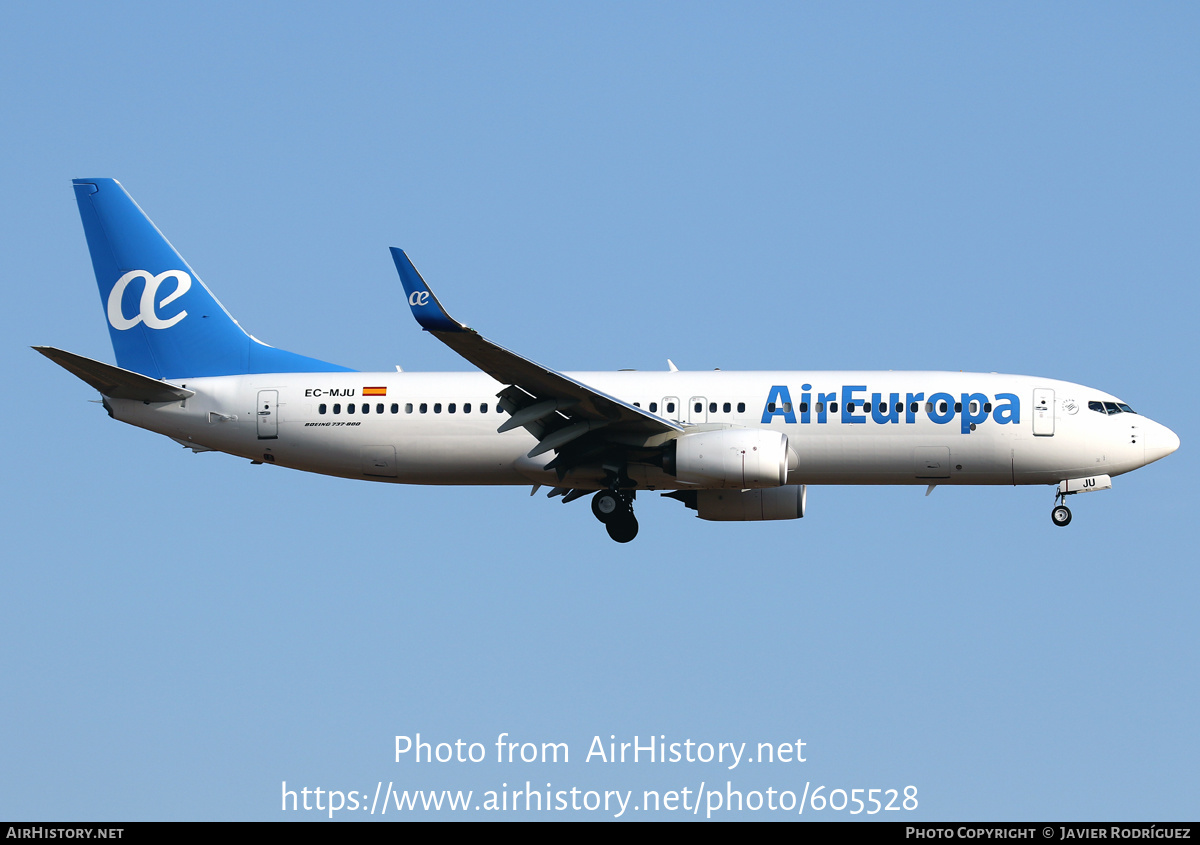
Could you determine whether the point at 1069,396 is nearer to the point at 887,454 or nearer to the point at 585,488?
the point at 887,454

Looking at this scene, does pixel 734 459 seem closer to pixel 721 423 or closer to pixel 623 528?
pixel 721 423

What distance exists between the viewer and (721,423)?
111 feet

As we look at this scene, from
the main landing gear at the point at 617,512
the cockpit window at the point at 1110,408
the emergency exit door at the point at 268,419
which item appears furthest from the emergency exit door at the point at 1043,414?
the emergency exit door at the point at 268,419

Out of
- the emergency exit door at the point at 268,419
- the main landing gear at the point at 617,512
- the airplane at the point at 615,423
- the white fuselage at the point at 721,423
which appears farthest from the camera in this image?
the emergency exit door at the point at 268,419

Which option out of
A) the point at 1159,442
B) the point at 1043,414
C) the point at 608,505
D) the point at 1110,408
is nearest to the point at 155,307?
the point at 608,505

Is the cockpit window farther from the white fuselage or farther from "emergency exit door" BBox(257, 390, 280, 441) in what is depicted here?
"emergency exit door" BBox(257, 390, 280, 441)

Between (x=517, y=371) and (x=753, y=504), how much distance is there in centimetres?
786

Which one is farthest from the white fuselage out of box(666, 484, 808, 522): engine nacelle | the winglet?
the winglet

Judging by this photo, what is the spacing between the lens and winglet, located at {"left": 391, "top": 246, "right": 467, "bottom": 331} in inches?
1143

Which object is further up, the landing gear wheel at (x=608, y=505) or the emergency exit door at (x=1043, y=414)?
the emergency exit door at (x=1043, y=414)

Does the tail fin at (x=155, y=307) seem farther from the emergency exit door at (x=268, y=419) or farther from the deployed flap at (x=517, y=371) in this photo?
the deployed flap at (x=517, y=371)

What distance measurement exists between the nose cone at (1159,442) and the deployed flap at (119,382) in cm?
2318

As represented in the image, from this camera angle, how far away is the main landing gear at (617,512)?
35.1m
